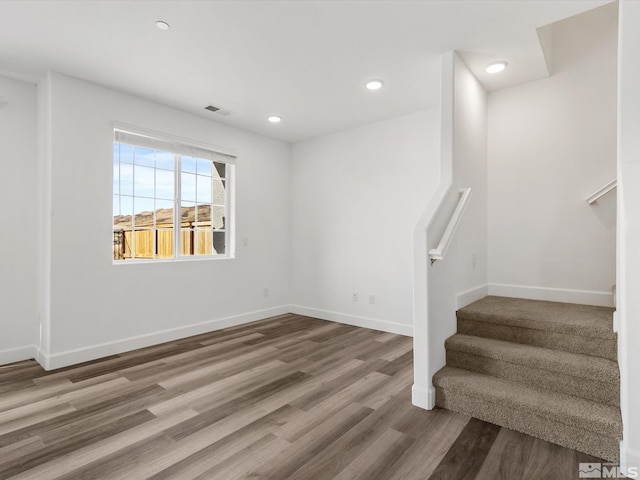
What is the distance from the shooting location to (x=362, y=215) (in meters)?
4.34

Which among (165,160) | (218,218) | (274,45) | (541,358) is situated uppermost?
(274,45)

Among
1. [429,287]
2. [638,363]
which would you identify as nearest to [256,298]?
[429,287]

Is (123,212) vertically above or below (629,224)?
above

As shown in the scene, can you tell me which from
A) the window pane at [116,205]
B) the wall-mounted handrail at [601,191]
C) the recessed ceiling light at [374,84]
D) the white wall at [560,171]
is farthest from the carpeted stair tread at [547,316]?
the window pane at [116,205]

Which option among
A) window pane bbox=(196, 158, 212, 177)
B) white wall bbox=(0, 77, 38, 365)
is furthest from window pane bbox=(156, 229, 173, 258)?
white wall bbox=(0, 77, 38, 365)

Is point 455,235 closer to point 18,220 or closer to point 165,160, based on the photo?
point 165,160

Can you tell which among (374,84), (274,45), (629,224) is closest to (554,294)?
(629,224)

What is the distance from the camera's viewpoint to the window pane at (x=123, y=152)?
345 centimetres

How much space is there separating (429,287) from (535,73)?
2324 mm

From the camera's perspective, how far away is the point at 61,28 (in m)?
2.34

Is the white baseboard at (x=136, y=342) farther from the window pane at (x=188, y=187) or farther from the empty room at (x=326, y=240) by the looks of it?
the window pane at (x=188, y=187)

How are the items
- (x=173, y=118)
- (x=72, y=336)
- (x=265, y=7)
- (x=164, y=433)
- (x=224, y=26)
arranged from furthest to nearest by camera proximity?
(x=173, y=118) < (x=72, y=336) < (x=224, y=26) < (x=265, y=7) < (x=164, y=433)

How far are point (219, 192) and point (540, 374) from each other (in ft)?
12.4

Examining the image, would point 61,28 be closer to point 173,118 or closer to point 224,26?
point 224,26
